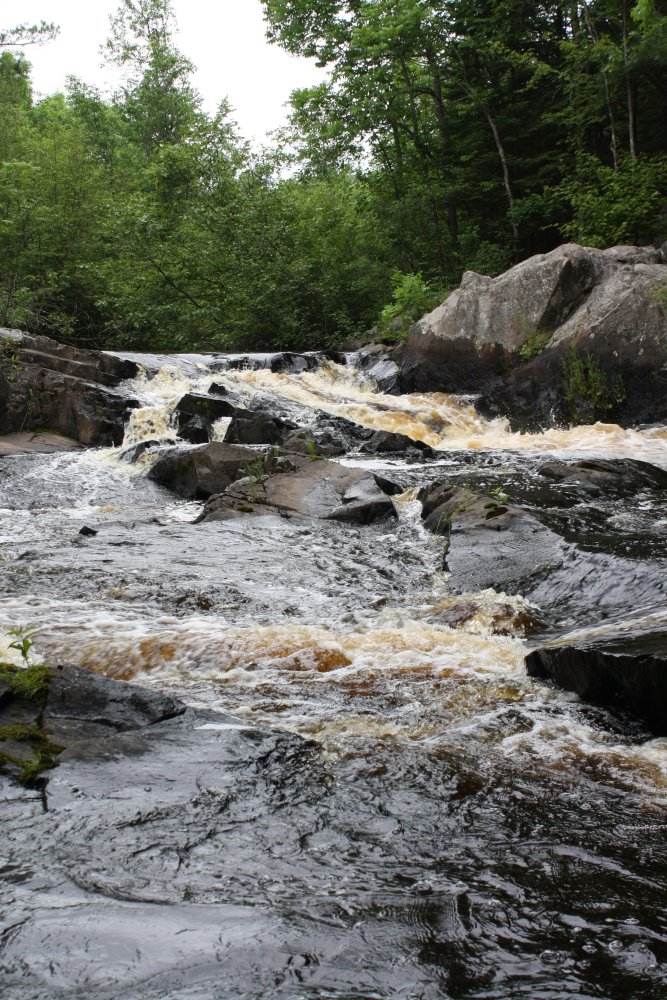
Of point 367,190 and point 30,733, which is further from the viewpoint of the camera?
point 367,190

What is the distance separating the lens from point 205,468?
9.95m

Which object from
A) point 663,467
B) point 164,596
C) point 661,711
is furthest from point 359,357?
point 661,711

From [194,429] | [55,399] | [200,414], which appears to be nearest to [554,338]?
[200,414]

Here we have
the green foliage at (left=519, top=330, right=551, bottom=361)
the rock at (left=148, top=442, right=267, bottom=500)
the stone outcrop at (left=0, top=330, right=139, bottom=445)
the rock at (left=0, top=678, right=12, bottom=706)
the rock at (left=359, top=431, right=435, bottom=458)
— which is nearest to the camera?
the rock at (left=0, top=678, right=12, bottom=706)

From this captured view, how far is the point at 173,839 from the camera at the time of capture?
7.80 feet

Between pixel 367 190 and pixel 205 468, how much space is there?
14578 millimetres

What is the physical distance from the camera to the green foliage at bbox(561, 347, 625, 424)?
12.3 metres

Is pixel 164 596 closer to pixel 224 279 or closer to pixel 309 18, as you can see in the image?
pixel 224 279

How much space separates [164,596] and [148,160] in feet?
98.5

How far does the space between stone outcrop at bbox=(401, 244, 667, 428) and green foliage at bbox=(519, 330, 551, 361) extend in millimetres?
22

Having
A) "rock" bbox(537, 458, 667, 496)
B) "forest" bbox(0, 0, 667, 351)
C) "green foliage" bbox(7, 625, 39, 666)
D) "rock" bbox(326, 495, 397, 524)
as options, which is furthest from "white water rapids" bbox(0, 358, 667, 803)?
"forest" bbox(0, 0, 667, 351)

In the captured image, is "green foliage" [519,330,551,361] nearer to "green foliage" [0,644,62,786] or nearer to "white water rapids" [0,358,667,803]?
"white water rapids" [0,358,667,803]

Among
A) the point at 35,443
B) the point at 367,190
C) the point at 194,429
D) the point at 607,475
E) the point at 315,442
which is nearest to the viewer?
the point at 607,475

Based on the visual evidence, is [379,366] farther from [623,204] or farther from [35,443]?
[35,443]
